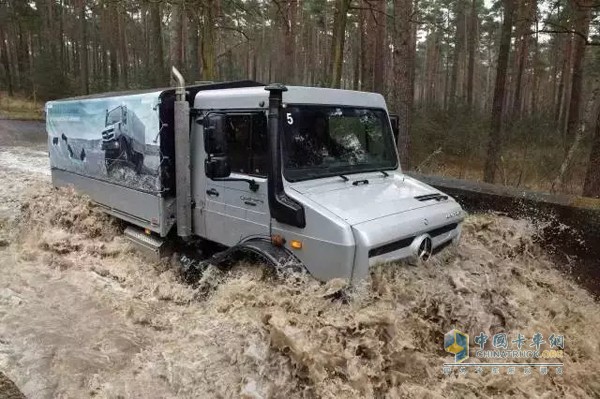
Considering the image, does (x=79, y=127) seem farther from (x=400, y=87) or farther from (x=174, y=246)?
(x=400, y=87)

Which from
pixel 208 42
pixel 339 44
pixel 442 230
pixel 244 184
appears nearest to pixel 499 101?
pixel 339 44

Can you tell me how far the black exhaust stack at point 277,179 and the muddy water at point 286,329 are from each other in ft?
1.97

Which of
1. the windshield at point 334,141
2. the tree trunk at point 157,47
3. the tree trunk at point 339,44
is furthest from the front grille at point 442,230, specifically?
the tree trunk at point 157,47

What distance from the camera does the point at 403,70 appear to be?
30.0 ft

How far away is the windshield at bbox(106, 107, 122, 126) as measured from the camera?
6804 mm

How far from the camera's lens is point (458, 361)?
13.2 ft

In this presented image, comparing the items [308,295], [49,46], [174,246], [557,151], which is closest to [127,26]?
[49,46]

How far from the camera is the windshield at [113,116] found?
680 centimetres

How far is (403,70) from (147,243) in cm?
587

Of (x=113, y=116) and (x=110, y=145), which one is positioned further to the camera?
(x=110, y=145)

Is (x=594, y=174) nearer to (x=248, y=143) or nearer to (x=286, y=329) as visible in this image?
(x=248, y=143)

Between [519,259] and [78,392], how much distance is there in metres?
5.41

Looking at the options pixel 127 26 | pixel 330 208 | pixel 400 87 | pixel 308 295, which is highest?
pixel 127 26

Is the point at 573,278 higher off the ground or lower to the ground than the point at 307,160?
lower
